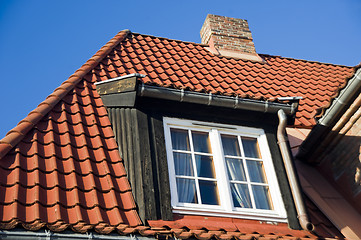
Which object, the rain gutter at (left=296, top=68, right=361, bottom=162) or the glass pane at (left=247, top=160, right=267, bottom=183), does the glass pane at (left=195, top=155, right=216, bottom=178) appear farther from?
the rain gutter at (left=296, top=68, right=361, bottom=162)

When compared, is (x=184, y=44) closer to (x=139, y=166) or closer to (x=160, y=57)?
(x=160, y=57)

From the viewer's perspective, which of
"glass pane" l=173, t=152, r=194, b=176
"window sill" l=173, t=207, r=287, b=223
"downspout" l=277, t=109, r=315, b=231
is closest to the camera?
"window sill" l=173, t=207, r=287, b=223

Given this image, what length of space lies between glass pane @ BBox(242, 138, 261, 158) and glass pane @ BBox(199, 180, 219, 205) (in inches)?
33.5

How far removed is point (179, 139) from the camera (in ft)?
23.1

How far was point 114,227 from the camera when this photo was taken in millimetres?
4969

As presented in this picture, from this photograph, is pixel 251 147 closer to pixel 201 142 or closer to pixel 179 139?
pixel 201 142

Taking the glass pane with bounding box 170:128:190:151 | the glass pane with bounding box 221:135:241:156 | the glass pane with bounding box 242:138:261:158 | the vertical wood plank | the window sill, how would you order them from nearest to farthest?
the vertical wood plank, the window sill, the glass pane with bounding box 170:128:190:151, the glass pane with bounding box 221:135:241:156, the glass pane with bounding box 242:138:261:158

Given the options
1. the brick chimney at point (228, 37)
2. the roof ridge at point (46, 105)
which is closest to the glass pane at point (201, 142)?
the roof ridge at point (46, 105)

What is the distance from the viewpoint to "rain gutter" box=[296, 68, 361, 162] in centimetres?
718

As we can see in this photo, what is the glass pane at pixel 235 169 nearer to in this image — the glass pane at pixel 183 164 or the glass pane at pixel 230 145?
the glass pane at pixel 230 145

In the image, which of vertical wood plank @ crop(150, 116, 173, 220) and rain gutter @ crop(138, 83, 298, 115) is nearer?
vertical wood plank @ crop(150, 116, 173, 220)

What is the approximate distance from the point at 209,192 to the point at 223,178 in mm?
264

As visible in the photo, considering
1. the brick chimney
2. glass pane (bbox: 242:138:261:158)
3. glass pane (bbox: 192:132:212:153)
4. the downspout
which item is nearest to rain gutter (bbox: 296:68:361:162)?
the downspout

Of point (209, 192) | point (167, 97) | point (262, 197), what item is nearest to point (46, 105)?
point (167, 97)
